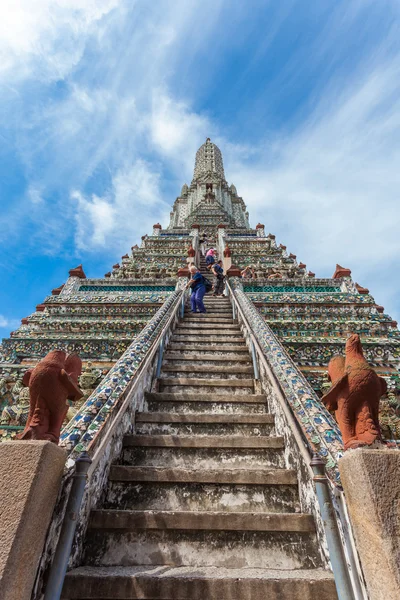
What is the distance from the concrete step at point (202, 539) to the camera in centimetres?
224

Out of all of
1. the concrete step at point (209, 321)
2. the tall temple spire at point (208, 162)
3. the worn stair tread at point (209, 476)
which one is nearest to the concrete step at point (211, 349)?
the concrete step at point (209, 321)

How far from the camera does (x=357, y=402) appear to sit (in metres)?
2.59

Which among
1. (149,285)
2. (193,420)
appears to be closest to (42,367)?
(193,420)

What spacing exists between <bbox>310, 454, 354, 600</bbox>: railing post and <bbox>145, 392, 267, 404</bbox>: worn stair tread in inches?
73.9

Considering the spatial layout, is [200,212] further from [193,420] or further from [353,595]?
[353,595]

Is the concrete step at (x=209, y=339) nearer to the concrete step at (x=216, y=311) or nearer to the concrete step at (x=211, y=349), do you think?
the concrete step at (x=211, y=349)

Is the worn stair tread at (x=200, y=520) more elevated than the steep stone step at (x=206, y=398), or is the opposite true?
the steep stone step at (x=206, y=398)

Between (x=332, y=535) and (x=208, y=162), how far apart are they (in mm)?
35343

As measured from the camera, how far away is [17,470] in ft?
5.94

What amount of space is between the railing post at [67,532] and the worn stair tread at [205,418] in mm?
1508

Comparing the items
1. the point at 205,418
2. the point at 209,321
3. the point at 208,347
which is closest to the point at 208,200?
the point at 209,321

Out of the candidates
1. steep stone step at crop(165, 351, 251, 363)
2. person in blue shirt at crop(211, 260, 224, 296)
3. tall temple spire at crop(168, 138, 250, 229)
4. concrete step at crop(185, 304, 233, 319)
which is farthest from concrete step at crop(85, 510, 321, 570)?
tall temple spire at crop(168, 138, 250, 229)

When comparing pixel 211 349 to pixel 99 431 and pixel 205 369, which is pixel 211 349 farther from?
pixel 99 431

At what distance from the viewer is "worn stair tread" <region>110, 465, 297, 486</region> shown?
2803 mm
